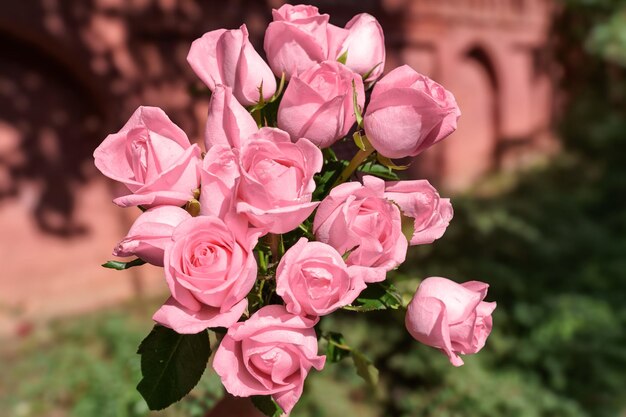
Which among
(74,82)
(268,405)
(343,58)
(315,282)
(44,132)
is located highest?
(343,58)

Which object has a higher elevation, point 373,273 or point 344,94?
point 344,94

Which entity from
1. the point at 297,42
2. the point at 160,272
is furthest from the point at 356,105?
the point at 160,272

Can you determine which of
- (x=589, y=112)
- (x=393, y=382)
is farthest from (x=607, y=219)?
(x=393, y=382)

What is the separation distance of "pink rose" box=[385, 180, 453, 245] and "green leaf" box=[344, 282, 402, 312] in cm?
9

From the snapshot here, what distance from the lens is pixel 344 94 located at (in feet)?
3.11

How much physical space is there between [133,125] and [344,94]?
1.09 feet

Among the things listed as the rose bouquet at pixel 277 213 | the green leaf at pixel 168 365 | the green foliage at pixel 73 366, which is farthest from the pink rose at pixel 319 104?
the green foliage at pixel 73 366

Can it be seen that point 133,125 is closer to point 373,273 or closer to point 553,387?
point 373,273

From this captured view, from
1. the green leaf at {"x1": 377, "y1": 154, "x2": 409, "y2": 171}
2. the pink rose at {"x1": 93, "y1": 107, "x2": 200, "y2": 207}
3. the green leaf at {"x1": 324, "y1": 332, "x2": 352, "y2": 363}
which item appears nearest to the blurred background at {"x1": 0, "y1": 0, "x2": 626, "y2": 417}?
the green leaf at {"x1": 324, "y1": 332, "x2": 352, "y2": 363}

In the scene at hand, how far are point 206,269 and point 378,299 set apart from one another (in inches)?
11.8

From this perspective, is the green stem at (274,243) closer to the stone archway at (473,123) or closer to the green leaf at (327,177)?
the green leaf at (327,177)

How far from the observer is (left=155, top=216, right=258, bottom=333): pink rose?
825mm

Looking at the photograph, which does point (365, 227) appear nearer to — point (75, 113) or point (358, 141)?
point (358, 141)

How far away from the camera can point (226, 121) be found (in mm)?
946
